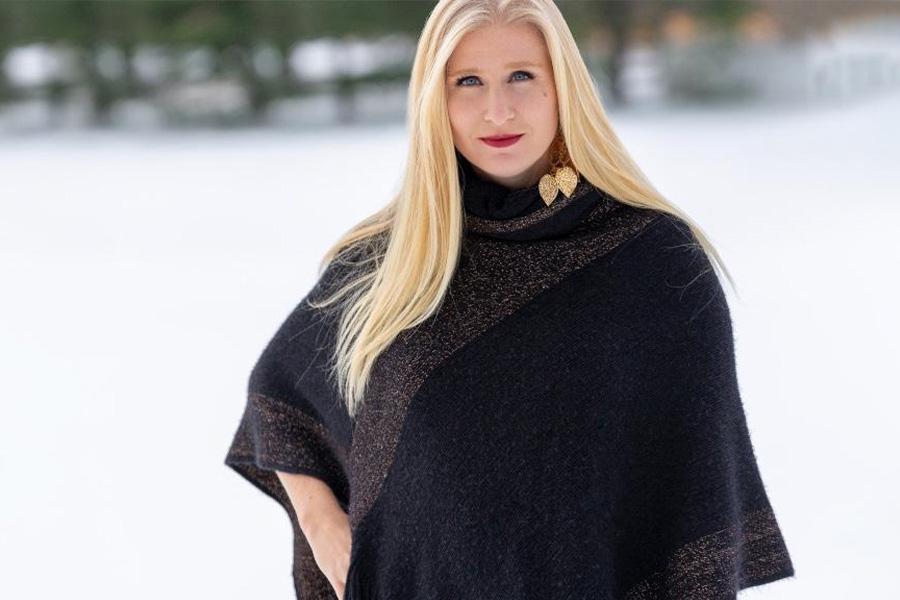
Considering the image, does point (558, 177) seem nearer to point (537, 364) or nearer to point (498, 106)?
point (498, 106)

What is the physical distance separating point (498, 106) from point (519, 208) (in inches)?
5.2

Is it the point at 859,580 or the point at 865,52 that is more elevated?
the point at 865,52

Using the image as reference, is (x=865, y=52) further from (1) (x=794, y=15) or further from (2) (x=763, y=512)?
(2) (x=763, y=512)

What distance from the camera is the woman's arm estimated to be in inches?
64.3

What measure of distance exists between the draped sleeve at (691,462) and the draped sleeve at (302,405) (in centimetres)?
40

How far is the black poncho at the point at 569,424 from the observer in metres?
1.47

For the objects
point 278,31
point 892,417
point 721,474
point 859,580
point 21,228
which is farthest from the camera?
point 278,31

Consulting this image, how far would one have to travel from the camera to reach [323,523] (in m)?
1.67

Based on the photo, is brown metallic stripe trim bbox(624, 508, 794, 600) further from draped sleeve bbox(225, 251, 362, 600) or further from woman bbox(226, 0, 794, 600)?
draped sleeve bbox(225, 251, 362, 600)

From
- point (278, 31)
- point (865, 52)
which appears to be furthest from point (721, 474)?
point (278, 31)

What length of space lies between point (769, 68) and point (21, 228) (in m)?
4.74

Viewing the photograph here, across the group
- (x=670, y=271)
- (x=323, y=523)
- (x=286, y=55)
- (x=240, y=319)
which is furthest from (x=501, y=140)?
(x=286, y=55)

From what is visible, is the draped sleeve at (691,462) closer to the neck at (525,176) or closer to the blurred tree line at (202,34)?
the neck at (525,176)

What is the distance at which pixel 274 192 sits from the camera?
690 centimetres
